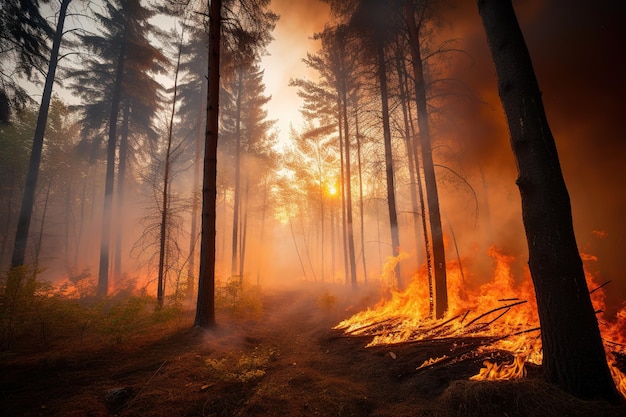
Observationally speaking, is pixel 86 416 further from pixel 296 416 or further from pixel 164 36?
pixel 164 36

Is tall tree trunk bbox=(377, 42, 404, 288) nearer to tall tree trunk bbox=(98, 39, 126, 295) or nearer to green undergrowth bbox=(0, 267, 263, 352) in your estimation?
green undergrowth bbox=(0, 267, 263, 352)

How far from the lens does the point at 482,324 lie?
5844mm

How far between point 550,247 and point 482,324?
3.70 metres

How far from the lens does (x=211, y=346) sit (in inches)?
243

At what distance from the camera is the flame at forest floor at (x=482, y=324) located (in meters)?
3.93

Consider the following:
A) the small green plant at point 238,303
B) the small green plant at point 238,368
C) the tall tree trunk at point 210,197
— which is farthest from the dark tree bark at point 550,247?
the small green plant at point 238,303

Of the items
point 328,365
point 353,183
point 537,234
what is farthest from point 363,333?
point 353,183

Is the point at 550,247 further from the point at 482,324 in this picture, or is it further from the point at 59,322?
the point at 59,322

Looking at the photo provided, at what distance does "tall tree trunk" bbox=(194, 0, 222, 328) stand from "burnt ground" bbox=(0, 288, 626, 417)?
1046 millimetres

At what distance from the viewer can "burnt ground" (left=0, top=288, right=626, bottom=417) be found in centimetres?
310

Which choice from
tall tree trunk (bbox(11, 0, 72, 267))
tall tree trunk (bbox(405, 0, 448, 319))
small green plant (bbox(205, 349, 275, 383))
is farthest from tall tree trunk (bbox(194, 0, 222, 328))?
tall tree trunk (bbox(11, 0, 72, 267))

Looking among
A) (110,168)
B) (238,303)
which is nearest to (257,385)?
(238,303)

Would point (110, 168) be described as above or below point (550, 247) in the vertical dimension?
above

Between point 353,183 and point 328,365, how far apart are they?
54.4 feet
